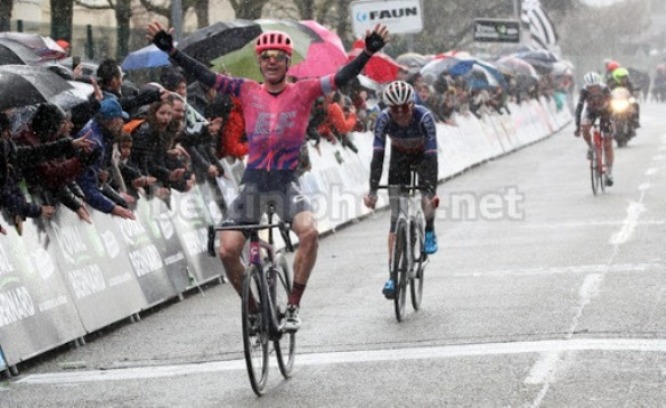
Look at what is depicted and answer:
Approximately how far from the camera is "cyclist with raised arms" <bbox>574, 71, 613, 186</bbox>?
22.2 metres

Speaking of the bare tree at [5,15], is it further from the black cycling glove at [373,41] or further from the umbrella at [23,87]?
the black cycling glove at [373,41]

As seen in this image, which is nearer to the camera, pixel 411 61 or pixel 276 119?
pixel 276 119

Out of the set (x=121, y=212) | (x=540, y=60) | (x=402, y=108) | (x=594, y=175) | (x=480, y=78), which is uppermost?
(x=402, y=108)

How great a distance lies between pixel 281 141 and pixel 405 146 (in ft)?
9.68

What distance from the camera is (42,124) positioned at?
11305 millimetres

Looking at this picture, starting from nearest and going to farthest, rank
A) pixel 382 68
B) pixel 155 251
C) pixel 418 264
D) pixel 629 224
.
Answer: pixel 418 264, pixel 155 251, pixel 629 224, pixel 382 68

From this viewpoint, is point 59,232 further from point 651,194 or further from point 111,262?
point 651,194

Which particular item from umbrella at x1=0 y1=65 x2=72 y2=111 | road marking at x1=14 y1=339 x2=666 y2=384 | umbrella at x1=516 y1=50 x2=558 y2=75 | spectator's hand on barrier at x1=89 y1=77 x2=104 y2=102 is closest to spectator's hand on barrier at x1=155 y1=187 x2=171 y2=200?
spectator's hand on barrier at x1=89 y1=77 x2=104 y2=102

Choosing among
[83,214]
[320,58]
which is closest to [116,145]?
[83,214]

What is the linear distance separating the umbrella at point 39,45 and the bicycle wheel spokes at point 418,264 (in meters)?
4.54

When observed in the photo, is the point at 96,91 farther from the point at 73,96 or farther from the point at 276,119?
the point at 276,119

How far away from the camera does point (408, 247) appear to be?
11.7m

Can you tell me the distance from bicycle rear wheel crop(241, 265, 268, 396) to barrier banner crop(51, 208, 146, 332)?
9.92ft

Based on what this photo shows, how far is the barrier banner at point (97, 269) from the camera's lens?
11.6 meters
